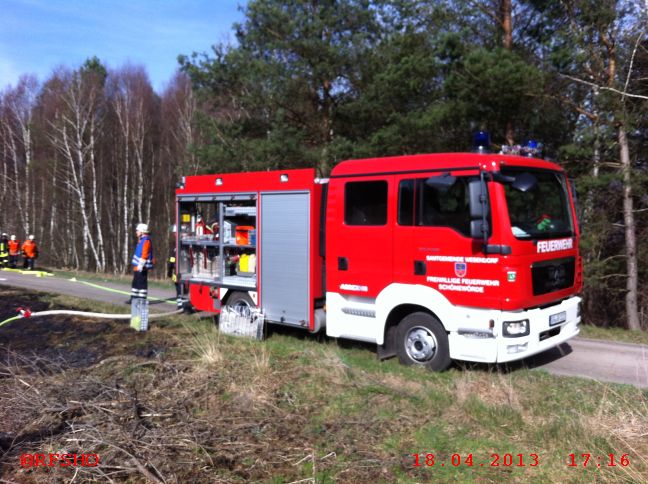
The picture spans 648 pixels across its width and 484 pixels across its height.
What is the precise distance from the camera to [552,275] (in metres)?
6.33

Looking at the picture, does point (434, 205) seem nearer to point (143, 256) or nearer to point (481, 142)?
point (481, 142)

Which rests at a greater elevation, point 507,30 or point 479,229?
point 507,30

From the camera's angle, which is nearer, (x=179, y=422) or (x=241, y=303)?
(x=179, y=422)

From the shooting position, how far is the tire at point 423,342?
638 cm

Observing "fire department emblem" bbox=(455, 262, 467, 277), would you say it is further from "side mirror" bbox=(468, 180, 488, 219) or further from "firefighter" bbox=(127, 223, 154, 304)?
"firefighter" bbox=(127, 223, 154, 304)

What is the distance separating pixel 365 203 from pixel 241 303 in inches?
117

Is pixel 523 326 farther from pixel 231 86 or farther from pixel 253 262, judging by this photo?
pixel 231 86

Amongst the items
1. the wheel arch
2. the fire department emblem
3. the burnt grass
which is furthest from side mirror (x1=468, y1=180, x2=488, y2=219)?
the burnt grass

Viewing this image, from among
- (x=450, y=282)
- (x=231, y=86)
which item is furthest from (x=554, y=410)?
(x=231, y=86)

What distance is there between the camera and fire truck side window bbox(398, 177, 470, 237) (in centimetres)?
614

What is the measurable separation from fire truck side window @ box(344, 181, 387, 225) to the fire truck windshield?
4.92 ft

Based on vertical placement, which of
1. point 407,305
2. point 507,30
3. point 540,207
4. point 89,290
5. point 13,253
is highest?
point 507,30
